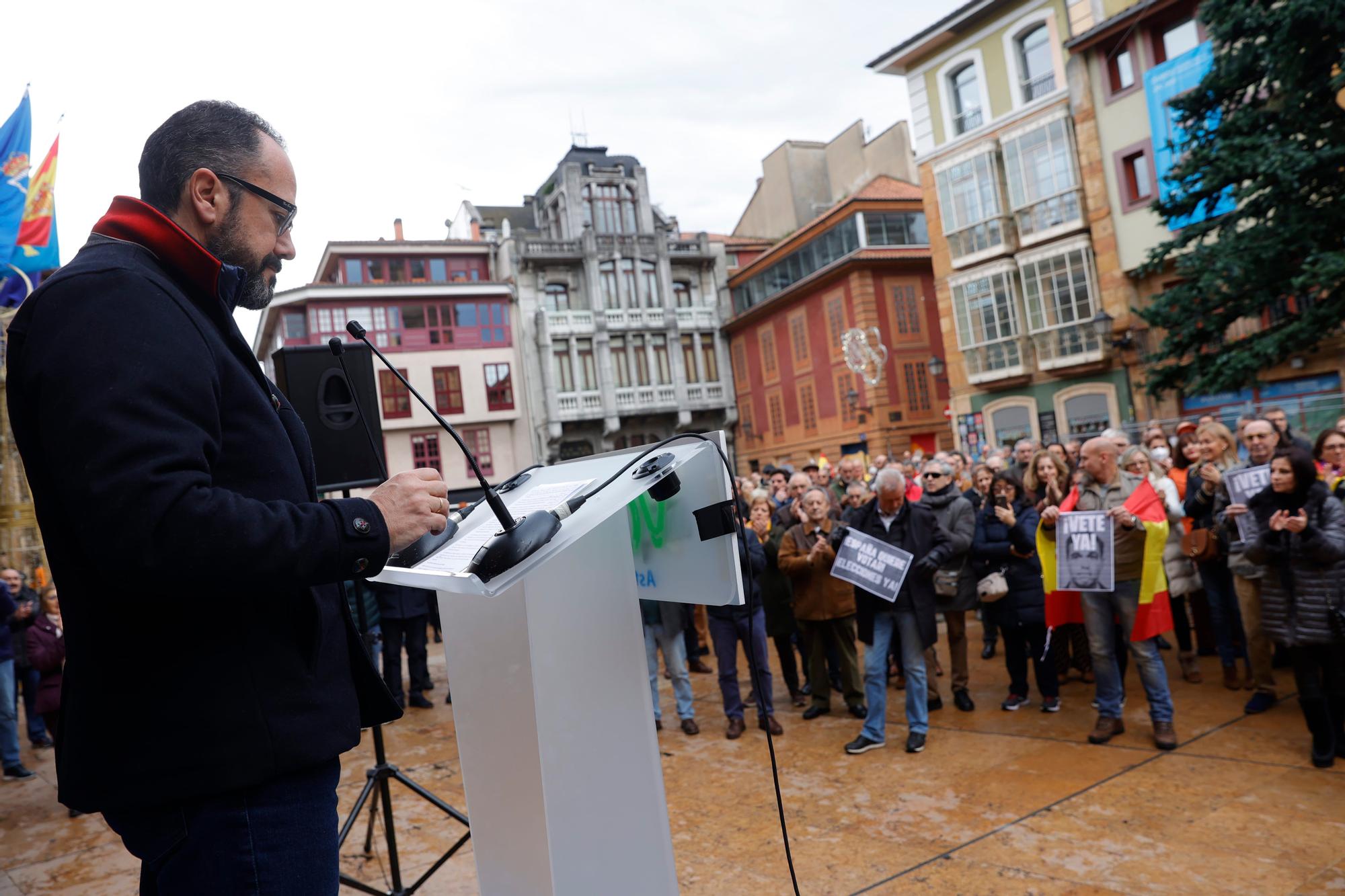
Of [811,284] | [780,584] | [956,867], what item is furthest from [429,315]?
[956,867]

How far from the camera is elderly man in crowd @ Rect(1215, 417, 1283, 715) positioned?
20.3 ft

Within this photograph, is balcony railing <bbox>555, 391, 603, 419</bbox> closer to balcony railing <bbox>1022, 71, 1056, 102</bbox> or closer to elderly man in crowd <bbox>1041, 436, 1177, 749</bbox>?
balcony railing <bbox>1022, 71, 1056, 102</bbox>

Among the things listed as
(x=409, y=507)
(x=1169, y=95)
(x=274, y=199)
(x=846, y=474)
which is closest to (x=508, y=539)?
(x=409, y=507)

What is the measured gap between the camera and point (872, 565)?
6730 mm

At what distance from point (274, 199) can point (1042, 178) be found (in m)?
25.0

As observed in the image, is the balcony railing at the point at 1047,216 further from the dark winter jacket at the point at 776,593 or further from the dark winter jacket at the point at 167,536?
the dark winter jacket at the point at 167,536

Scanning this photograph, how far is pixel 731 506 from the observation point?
6.97ft

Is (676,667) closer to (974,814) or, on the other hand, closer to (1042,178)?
(974,814)

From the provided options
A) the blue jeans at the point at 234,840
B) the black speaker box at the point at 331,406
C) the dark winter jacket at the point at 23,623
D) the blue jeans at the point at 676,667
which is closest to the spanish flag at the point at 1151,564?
the blue jeans at the point at 676,667

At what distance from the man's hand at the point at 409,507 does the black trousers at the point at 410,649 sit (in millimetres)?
8098

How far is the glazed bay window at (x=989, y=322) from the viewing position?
2488cm

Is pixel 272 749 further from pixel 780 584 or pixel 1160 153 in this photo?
pixel 1160 153

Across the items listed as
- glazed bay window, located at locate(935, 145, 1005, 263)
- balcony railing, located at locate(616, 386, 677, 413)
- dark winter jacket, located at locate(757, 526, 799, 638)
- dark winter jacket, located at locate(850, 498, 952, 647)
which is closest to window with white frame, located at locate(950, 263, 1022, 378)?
glazed bay window, located at locate(935, 145, 1005, 263)

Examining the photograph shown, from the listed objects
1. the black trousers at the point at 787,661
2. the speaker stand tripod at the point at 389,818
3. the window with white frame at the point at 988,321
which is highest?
the window with white frame at the point at 988,321
